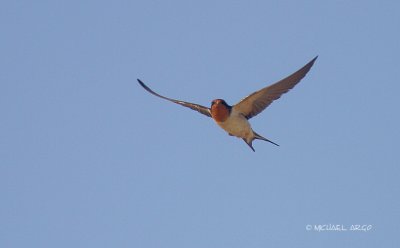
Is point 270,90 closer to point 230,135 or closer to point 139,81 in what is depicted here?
point 230,135

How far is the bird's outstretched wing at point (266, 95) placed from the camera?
1556 centimetres

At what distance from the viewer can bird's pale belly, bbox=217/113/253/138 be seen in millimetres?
16125

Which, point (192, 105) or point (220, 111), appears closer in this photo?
point (220, 111)

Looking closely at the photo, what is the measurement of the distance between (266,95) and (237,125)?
0.58 m

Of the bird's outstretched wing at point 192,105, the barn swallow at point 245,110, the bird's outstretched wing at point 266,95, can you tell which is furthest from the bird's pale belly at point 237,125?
the bird's outstretched wing at point 192,105

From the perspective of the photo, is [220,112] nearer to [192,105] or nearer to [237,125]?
[237,125]

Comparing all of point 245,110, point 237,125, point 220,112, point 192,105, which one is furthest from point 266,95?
point 192,105

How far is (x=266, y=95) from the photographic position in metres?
16.1

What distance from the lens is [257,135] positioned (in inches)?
645

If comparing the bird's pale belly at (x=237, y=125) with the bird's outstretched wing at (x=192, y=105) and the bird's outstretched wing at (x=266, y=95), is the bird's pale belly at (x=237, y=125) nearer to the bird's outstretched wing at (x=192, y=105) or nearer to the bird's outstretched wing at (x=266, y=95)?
the bird's outstretched wing at (x=266, y=95)

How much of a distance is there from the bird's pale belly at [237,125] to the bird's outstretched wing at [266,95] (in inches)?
5.6

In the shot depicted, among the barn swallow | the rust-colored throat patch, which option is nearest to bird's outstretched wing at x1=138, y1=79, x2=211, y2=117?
the barn swallow

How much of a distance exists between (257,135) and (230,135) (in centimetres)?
38

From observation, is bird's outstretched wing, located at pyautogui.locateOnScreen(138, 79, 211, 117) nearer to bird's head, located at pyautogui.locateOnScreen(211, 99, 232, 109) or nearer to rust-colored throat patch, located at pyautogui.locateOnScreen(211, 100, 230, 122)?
bird's head, located at pyautogui.locateOnScreen(211, 99, 232, 109)
